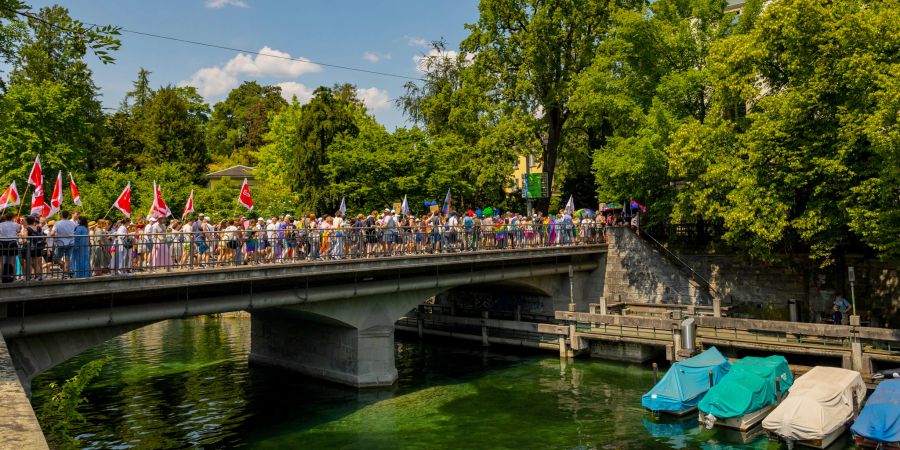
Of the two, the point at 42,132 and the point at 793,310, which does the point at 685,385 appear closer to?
the point at 793,310

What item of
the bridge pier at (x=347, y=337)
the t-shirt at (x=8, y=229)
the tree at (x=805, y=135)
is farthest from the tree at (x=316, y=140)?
the t-shirt at (x=8, y=229)

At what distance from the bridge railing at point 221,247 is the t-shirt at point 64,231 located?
5cm

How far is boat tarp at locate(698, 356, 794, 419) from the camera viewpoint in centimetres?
1872

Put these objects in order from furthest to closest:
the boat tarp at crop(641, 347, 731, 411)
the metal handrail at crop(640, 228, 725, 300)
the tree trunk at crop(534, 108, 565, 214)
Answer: the tree trunk at crop(534, 108, 565, 214) → the metal handrail at crop(640, 228, 725, 300) → the boat tarp at crop(641, 347, 731, 411)

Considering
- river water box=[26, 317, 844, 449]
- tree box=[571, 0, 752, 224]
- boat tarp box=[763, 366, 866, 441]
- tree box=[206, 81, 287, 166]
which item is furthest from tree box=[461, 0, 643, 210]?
tree box=[206, 81, 287, 166]

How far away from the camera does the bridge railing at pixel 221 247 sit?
1547 centimetres

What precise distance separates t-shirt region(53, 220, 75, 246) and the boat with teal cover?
17.3m

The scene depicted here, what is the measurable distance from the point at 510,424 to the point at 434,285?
738 cm

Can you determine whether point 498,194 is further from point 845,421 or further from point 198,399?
point 845,421

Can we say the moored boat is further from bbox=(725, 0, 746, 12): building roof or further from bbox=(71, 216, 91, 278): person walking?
bbox=(725, 0, 746, 12): building roof

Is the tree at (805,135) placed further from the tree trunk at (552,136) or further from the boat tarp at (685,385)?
the tree trunk at (552,136)

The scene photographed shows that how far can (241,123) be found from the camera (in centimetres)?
9325

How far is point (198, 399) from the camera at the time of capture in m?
23.2

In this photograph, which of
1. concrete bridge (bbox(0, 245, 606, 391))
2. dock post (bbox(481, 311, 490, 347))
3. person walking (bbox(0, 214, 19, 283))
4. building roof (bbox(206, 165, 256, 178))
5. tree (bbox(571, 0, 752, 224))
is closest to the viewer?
person walking (bbox(0, 214, 19, 283))
